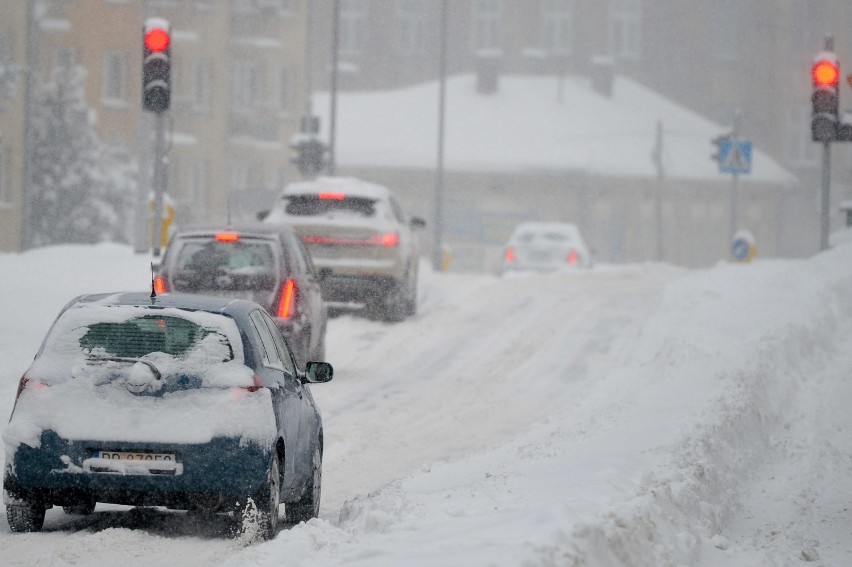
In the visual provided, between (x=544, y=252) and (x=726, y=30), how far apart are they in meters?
56.9

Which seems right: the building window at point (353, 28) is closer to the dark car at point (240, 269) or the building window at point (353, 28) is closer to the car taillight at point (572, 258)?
the car taillight at point (572, 258)

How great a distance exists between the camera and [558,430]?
13.7 meters

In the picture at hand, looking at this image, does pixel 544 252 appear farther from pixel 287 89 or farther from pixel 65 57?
pixel 287 89

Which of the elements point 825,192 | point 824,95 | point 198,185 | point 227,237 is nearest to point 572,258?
point 825,192

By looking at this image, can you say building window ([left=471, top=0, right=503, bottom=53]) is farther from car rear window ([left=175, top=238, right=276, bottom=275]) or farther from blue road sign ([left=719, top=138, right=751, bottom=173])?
car rear window ([left=175, top=238, right=276, bottom=275])

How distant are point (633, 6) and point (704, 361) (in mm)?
74799

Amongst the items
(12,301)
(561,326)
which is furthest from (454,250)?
(12,301)

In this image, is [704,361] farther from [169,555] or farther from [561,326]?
[169,555]

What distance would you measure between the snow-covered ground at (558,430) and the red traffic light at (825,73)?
2.79 metres

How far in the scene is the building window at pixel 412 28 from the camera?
89.7 m

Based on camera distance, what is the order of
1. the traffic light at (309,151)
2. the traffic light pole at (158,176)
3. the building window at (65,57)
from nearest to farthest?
1. the traffic light pole at (158,176)
2. the traffic light at (309,151)
3. the building window at (65,57)

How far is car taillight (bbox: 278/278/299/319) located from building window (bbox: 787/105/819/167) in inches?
2695

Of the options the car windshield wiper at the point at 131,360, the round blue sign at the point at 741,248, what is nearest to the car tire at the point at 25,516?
the car windshield wiper at the point at 131,360

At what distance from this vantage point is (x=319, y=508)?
10.3 meters
